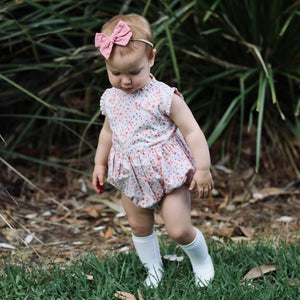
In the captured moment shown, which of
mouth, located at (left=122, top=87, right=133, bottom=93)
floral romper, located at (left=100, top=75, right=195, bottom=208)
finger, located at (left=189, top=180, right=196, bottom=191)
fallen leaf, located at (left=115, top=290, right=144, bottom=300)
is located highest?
mouth, located at (left=122, top=87, right=133, bottom=93)

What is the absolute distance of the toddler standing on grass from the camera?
6.19 ft

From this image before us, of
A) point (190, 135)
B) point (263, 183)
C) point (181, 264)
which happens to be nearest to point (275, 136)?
point (263, 183)

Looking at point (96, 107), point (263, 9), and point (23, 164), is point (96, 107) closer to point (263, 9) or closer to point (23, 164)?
point (23, 164)

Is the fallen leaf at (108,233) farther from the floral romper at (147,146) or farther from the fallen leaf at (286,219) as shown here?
the fallen leaf at (286,219)

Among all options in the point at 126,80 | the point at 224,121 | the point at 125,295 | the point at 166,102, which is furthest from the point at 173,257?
the point at 224,121

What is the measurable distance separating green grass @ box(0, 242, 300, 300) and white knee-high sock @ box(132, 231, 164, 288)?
0.04 meters

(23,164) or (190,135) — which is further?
(23,164)

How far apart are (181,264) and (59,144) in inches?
77.8

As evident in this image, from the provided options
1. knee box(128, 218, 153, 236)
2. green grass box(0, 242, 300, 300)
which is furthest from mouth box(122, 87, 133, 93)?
green grass box(0, 242, 300, 300)

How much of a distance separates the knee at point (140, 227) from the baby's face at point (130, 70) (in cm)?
60

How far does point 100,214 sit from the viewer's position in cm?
323

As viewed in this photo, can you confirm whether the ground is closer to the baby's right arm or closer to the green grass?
the green grass

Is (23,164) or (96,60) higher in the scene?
(96,60)

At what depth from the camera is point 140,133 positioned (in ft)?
6.54
